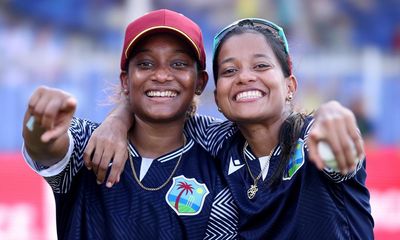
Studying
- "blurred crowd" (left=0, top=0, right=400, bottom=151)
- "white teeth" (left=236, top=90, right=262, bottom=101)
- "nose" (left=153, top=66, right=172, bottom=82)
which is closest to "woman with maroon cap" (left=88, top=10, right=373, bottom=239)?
"white teeth" (left=236, top=90, right=262, bottom=101)

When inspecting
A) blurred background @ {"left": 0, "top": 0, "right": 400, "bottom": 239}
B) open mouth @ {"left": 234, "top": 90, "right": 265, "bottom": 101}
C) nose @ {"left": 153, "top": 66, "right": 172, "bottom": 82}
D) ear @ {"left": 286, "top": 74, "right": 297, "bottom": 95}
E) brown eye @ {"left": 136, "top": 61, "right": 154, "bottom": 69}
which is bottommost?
open mouth @ {"left": 234, "top": 90, "right": 265, "bottom": 101}

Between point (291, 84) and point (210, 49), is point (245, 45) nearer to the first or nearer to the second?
point (291, 84)

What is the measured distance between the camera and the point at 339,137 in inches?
106

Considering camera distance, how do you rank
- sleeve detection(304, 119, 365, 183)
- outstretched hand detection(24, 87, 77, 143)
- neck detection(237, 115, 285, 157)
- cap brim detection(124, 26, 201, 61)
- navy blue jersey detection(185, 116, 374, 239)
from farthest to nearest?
cap brim detection(124, 26, 201, 61) < neck detection(237, 115, 285, 157) < navy blue jersey detection(185, 116, 374, 239) < sleeve detection(304, 119, 365, 183) < outstretched hand detection(24, 87, 77, 143)

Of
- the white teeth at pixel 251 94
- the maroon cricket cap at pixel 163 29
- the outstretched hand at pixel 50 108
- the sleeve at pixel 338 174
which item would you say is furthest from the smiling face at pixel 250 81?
the outstretched hand at pixel 50 108

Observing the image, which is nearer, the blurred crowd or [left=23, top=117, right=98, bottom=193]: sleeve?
[left=23, top=117, right=98, bottom=193]: sleeve

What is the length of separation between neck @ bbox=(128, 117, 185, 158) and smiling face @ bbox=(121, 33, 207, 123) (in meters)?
0.06

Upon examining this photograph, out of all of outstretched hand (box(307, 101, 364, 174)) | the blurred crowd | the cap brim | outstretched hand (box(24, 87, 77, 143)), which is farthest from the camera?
the blurred crowd

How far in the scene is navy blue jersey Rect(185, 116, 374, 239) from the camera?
3.23 meters

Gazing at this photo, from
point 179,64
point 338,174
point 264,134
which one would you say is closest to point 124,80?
point 179,64

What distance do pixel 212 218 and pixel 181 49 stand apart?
2.60 ft

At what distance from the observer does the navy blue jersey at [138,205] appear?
3441mm

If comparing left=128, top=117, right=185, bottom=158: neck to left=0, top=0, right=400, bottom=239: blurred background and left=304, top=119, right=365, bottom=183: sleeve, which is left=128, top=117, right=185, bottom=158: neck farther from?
left=0, top=0, right=400, bottom=239: blurred background

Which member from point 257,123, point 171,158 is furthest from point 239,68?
point 171,158
